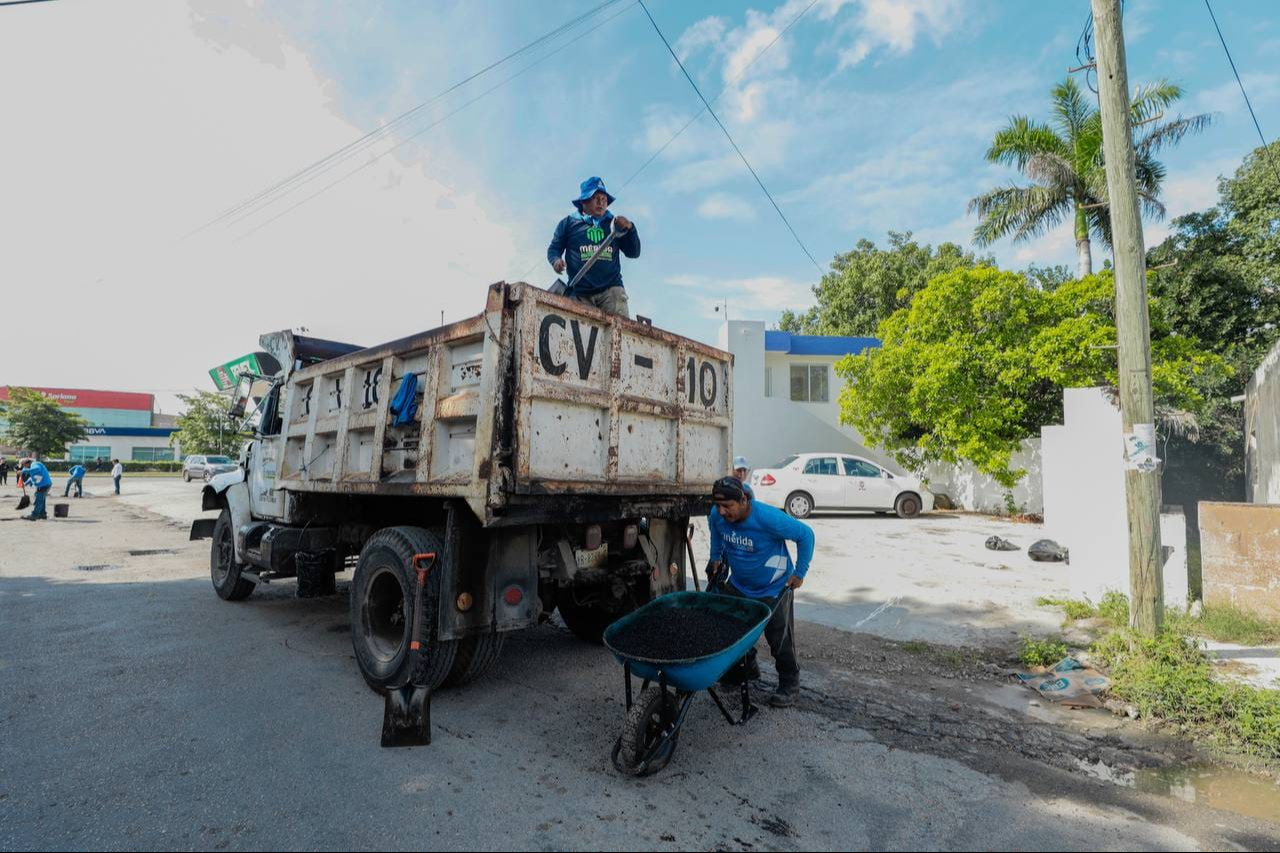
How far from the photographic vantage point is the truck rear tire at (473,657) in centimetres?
394

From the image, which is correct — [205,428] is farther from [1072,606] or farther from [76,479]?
[1072,606]

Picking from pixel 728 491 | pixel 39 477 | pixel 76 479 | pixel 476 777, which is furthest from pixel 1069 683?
pixel 76 479

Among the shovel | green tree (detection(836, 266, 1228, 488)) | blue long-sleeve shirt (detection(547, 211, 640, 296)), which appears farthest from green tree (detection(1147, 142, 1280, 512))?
the shovel

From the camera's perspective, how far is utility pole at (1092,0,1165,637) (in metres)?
4.72

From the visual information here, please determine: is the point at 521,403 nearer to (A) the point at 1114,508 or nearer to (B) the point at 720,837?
(B) the point at 720,837

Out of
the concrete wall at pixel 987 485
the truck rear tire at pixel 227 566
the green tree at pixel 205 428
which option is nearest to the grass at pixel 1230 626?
the truck rear tire at pixel 227 566

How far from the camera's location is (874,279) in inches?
1011

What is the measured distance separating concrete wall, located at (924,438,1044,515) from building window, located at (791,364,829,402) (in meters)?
5.03

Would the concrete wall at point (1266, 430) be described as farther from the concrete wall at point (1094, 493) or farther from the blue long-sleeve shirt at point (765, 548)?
the blue long-sleeve shirt at point (765, 548)

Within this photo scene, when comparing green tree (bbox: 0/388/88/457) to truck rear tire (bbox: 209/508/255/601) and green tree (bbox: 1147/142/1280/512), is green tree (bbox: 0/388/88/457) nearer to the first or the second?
truck rear tire (bbox: 209/508/255/601)

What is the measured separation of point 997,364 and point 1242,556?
10450 millimetres

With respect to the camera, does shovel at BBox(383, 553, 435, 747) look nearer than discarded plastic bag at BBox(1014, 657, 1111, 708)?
Yes

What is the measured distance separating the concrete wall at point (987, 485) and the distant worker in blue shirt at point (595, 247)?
47.7 ft

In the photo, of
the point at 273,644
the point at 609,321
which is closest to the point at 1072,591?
the point at 609,321
